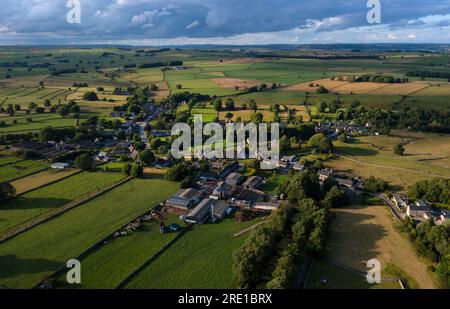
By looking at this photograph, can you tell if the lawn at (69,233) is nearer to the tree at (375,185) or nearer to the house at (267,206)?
the house at (267,206)

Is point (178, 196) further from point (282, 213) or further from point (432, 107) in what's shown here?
point (432, 107)

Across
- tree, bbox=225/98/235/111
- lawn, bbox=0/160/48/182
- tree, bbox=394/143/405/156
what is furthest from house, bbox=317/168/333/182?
tree, bbox=225/98/235/111

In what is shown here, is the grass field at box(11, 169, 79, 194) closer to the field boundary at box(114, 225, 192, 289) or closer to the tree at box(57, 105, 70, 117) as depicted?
the field boundary at box(114, 225, 192, 289)

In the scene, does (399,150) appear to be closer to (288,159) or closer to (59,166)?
(288,159)

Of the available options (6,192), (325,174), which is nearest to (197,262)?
(325,174)
